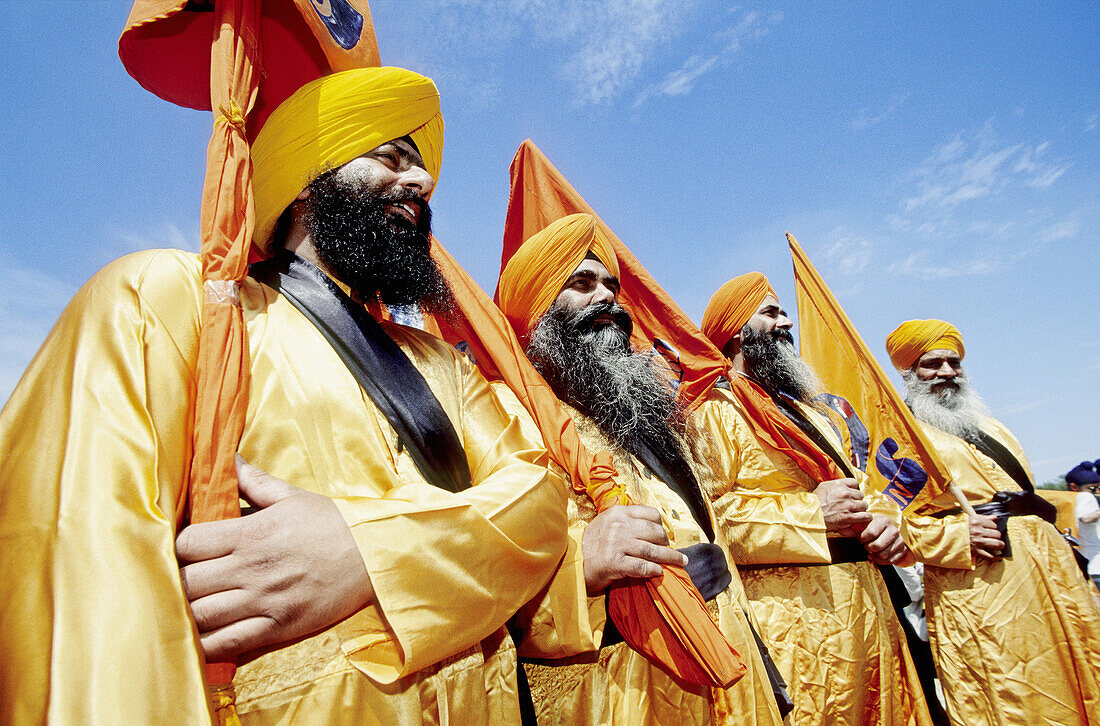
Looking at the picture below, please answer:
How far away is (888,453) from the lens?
12.1 ft

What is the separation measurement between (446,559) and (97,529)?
1.89ft

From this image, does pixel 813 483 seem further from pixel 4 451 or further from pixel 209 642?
pixel 4 451

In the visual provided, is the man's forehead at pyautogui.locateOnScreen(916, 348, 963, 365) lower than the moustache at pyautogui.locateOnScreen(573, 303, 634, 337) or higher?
higher

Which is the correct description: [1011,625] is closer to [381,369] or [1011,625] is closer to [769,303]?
[769,303]

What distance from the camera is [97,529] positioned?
938 mm

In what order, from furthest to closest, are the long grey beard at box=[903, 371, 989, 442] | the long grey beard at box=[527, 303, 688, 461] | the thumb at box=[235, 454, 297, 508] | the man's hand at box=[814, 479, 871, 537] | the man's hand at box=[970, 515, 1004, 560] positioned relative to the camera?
the long grey beard at box=[903, 371, 989, 442] < the man's hand at box=[970, 515, 1004, 560] < the man's hand at box=[814, 479, 871, 537] < the long grey beard at box=[527, 303, 688, 461] < the thumb at box=[235, 454, 297, 508]

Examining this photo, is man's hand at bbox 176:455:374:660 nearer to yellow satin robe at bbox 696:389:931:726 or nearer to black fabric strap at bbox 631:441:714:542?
black fabric strap at bbox 631:441:714:542

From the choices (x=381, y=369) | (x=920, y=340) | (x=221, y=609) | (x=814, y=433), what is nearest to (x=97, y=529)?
(x=221, y=609)

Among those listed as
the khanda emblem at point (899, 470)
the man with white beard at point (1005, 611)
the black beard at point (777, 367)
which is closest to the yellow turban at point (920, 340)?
the man with white beard at point (1005, 611)

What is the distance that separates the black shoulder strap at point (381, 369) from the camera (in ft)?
5.09

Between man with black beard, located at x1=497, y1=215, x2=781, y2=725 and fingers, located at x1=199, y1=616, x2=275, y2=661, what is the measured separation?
96cm

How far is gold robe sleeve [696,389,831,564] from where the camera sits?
10.0 feet

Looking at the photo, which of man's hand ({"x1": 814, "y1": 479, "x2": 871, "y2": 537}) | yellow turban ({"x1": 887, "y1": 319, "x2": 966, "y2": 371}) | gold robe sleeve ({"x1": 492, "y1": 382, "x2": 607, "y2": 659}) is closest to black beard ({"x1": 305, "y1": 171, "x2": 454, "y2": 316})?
gold robe sleeve ({"x1": 492, "y1": 382, "x2": 607, "y2": 659})

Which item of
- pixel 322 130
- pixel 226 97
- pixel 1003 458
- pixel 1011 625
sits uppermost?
pixel 322 130
